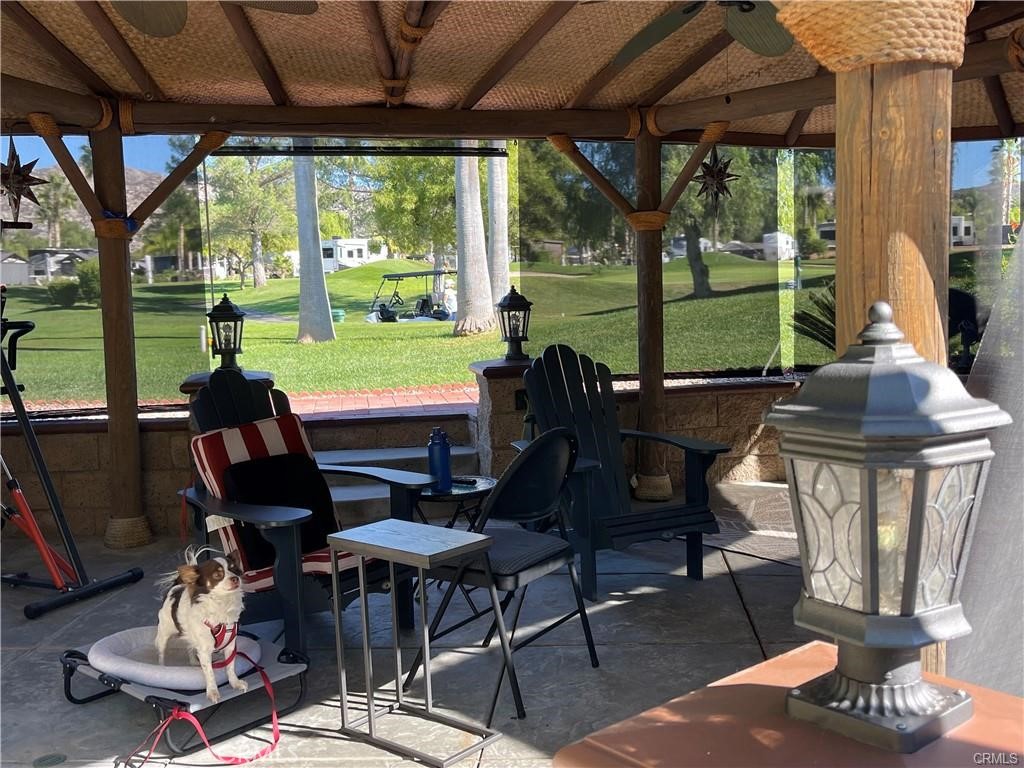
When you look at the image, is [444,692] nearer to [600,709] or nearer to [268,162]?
[600,709]

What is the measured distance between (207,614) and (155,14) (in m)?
1.84

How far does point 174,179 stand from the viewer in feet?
16.9

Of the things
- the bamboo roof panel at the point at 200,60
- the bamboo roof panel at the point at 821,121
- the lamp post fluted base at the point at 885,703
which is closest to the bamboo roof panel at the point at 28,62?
the bamboo roof panel at the point at 200,60

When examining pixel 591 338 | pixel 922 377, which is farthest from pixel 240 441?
pixel 591 338

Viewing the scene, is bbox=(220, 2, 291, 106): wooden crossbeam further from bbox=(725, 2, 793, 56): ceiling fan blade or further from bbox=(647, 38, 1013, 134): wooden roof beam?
bbox=(647, 38, 1013, 134): wooden roof beam

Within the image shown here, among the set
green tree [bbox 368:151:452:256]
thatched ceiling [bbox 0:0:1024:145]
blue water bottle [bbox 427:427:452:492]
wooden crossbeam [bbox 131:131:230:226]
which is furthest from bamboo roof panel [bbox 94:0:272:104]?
green tree [bbox 368:151:452:256]

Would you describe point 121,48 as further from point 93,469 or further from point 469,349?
point 469,349

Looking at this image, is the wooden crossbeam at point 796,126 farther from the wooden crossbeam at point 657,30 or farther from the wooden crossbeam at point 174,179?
the wooden crossbeam at point 174,179

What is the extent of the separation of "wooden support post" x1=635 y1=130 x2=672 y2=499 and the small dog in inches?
134

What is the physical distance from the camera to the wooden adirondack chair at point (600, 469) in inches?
159

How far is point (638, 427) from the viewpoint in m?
6.05

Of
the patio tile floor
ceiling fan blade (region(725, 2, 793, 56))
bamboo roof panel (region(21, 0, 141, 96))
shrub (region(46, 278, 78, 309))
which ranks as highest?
bamboo roof panel (region(21, 0, 141, 96))

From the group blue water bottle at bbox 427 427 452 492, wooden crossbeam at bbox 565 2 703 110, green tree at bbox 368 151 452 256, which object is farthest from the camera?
green tree at bbox 368 151 452 256

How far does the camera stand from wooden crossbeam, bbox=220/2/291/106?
13.7 feet
